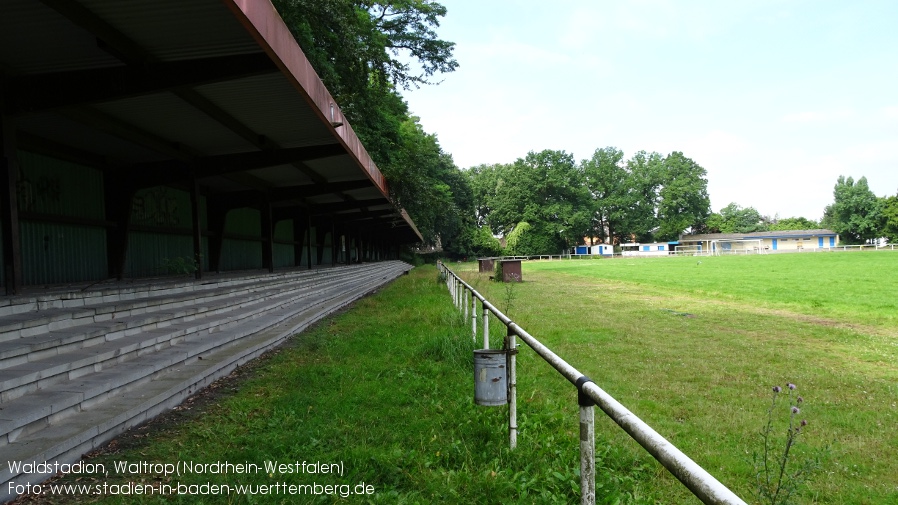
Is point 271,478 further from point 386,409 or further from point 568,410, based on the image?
point 568,410

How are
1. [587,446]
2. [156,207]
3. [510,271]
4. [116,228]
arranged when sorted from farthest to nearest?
[510,271], [156,207], [116,228], [587,446]

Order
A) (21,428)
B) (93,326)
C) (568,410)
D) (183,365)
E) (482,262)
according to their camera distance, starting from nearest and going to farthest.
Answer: (21,428) → (93,326) → (568,410) → (183,365) → (482,262)

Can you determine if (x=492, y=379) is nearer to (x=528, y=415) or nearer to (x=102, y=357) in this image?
(x=528, y=415)

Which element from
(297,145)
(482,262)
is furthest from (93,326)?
(482,262)

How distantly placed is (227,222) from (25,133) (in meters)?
6.42

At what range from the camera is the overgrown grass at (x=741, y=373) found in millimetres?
3920

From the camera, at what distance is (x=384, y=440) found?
13.2 feet

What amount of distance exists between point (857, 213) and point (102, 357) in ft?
333

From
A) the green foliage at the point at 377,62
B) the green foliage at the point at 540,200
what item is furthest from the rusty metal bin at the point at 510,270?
the green foliage at the point at 540,200

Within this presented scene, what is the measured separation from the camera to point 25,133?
610 centimetres

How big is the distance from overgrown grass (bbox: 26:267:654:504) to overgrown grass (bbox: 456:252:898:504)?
1.91 feet

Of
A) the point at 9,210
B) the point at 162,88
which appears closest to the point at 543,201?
the point at 162,88

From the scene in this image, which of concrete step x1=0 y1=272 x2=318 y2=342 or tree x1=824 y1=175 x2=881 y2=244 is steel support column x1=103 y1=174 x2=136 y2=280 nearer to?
concrete step x1=0 y1=272 x2=318 y2=342

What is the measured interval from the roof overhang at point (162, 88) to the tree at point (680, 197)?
88.9 metres
